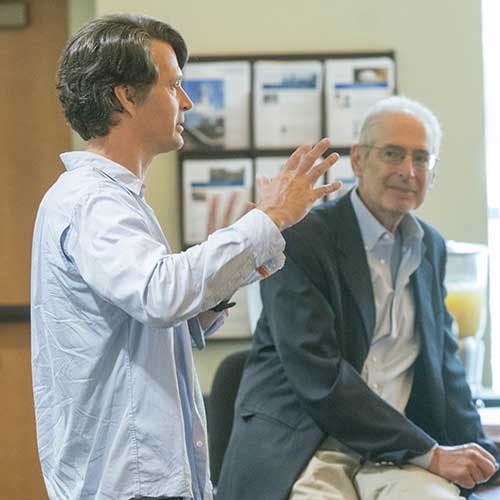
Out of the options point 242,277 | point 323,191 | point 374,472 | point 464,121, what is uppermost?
point 464,121

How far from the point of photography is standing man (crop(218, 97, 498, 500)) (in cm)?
216

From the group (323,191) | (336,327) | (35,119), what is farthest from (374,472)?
(35,119)

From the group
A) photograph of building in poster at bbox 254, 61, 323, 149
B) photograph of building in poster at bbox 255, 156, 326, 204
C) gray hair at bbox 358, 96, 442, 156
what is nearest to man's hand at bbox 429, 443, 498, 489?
gray hair at bbox 358, 96, 442, 156

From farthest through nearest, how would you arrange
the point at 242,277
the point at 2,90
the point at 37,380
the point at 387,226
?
the point at 2,90 → the point at 387,226 → the point at 37,380 → the point at 242,277

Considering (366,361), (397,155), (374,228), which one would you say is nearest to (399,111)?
(397,155)

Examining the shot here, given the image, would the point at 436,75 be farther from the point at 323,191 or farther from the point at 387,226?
the point at 323,191

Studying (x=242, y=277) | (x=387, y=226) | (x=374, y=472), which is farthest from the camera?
(x=387, y=226)

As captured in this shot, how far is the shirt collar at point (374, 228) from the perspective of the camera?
236 cm

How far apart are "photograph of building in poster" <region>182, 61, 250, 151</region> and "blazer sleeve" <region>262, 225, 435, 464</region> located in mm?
1052

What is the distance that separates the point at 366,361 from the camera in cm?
229

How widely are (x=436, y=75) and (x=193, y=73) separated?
77cm

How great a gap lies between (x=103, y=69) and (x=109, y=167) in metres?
0.14

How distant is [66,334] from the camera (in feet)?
4.60

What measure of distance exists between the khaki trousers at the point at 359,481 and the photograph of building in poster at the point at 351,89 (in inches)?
51.0
